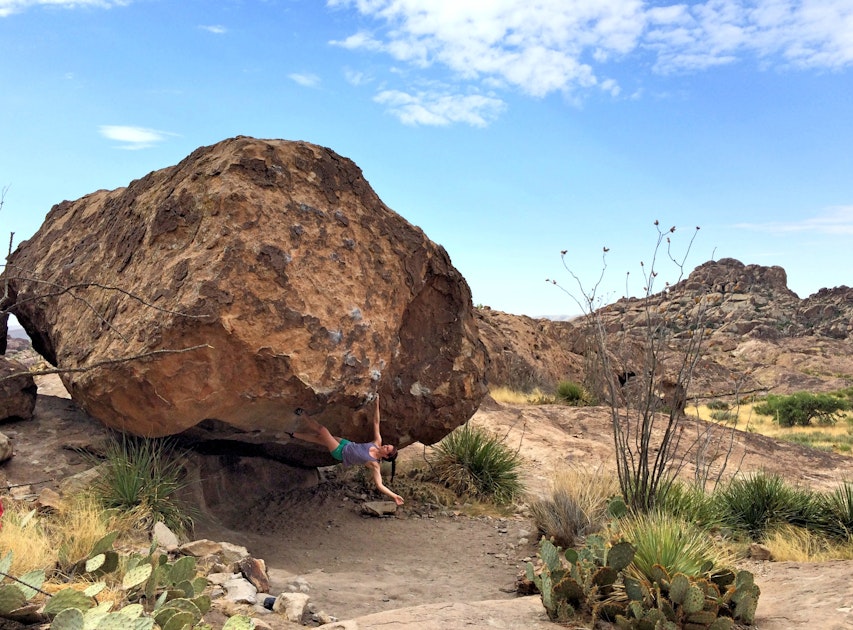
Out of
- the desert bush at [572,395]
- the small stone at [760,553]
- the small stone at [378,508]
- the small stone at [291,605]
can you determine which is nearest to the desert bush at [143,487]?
the small stone at [291,605]

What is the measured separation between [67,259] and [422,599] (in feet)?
16.9

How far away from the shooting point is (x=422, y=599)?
17.6 ft

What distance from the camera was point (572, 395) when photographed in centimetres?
1755

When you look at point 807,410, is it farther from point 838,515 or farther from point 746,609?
point 746,609

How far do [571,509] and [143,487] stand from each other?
3992 mm

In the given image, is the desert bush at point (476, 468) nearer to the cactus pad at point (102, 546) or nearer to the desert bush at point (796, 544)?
the desert bush at point (796, 544)

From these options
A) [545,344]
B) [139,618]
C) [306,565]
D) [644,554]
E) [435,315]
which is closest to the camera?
[139,618]

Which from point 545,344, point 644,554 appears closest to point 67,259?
point 644,554

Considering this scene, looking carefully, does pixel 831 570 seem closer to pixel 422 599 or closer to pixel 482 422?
pixel 422 599

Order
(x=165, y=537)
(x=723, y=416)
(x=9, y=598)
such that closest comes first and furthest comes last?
(x=9, y=598) → (x=165, y=537) → (x=723, y=416)

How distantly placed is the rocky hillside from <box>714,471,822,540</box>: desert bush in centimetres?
129

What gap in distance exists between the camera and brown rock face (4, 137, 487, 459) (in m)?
5.42

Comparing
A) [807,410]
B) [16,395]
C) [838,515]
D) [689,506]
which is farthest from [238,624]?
[807,410]

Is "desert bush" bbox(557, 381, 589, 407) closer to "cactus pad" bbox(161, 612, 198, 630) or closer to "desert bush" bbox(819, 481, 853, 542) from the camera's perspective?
"desert bush" bbox(819, 481, 853, 542)
